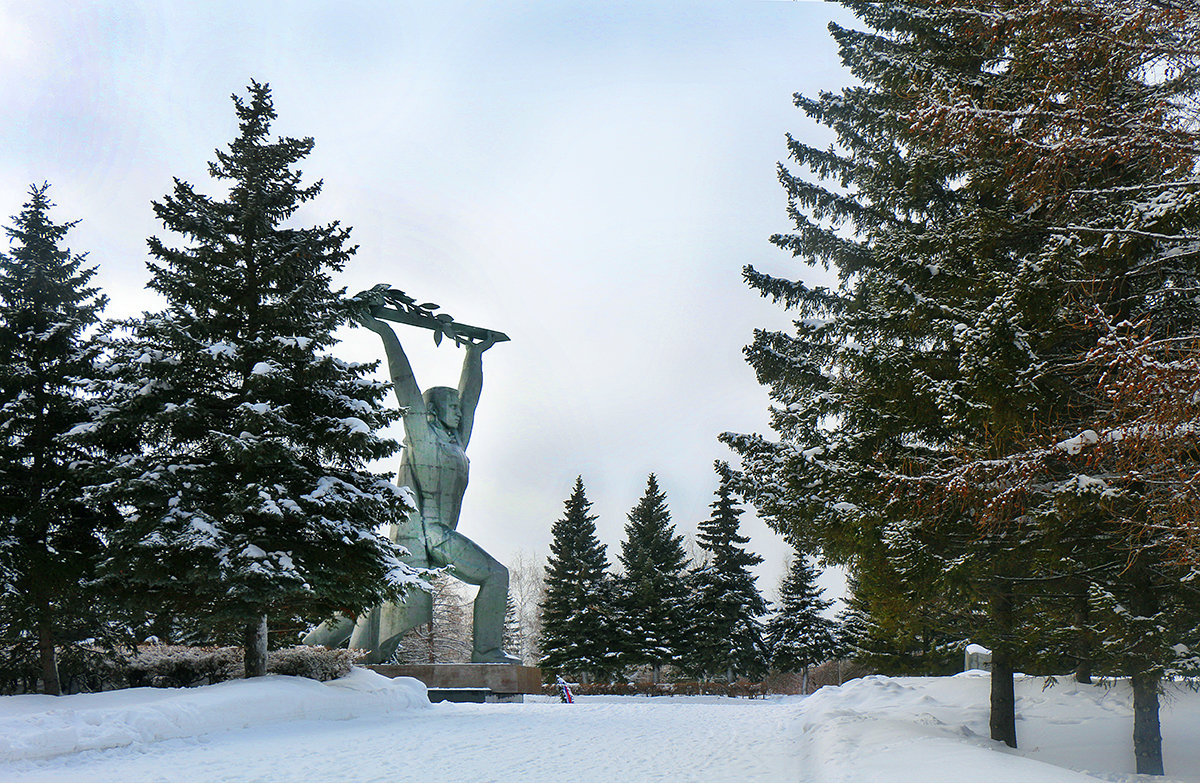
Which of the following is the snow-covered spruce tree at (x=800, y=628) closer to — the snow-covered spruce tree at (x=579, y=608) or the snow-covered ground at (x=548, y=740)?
the snow-covered spruce tree at (x=579, y=608)

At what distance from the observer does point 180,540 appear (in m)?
10.6

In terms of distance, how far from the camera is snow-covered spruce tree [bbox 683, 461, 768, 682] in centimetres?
3403

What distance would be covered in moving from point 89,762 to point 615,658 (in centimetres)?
2826

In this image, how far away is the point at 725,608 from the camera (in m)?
34.4

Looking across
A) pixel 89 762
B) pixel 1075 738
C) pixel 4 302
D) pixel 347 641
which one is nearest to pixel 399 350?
pixel 347 641

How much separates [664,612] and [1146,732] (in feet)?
92.1

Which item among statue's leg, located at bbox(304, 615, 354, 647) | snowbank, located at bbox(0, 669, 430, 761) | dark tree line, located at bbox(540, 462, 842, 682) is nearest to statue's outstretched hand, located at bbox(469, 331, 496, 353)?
statue's leg, located at bbox(304, 615, 354, 647)

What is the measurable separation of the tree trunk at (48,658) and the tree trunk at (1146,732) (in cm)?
1254

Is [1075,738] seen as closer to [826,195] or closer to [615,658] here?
[826,195]

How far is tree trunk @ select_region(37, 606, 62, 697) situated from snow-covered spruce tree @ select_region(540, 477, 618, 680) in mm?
24045

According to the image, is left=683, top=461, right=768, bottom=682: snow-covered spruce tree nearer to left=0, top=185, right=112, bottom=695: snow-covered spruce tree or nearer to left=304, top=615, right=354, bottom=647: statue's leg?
left=304, top=615, right=354, bottom=647: statue's leg

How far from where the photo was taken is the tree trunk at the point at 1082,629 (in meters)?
7.41

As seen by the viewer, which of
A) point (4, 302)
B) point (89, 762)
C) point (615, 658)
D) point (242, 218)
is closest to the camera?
point (89, 762)

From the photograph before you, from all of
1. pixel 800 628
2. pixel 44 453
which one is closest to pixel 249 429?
pixel 44 453
